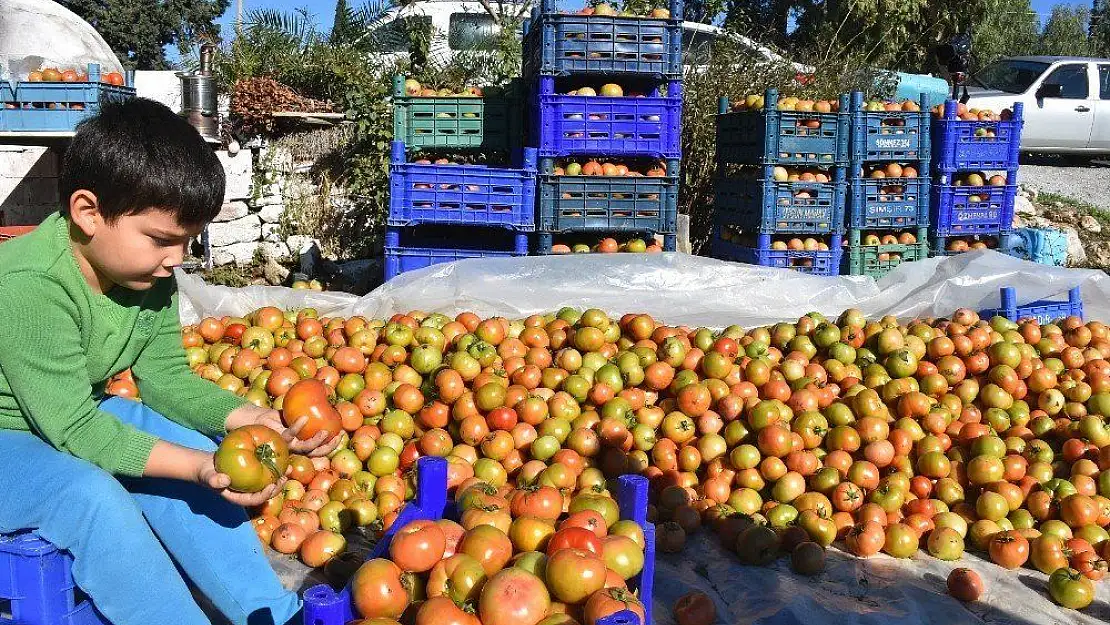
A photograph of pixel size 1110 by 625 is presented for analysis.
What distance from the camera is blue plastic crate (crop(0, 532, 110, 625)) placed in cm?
185

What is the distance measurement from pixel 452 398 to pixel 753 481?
1.41 m

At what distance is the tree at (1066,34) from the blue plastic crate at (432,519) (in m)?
39.8

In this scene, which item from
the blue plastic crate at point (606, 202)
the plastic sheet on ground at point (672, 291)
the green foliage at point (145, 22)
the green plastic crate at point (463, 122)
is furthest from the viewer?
the green foliage at point (145, 22)

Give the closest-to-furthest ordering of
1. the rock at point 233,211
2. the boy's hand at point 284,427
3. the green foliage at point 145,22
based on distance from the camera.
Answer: the boy's hand at point 284,427, the rock at point 233,211, the green foliage at point 145,22

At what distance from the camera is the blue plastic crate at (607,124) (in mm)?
6590

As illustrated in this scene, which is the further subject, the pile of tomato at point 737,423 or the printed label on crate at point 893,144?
the printed label on crate at point 893,144

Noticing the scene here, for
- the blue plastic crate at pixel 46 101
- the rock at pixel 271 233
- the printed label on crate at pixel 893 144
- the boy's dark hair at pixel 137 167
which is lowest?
the rock at pixel 271 233

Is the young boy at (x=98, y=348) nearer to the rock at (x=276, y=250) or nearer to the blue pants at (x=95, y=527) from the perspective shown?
the blue pants at (x=95, y=527)

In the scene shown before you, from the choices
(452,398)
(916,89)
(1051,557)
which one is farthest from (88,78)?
(916,89)

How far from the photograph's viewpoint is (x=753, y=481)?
12.6ft

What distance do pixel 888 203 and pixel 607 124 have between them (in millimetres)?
2527

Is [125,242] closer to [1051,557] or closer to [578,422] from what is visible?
[578,422]

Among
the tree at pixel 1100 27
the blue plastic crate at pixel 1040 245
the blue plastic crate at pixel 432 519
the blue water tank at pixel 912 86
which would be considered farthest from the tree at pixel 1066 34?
the blue plastic crate at pixel 432 519

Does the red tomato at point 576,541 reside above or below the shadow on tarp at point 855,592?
above
